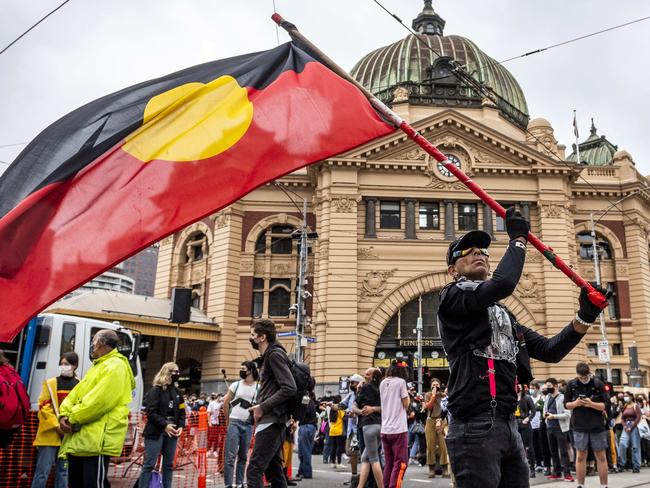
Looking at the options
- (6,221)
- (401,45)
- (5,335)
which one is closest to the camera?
(5,335)

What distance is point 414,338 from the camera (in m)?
33.8

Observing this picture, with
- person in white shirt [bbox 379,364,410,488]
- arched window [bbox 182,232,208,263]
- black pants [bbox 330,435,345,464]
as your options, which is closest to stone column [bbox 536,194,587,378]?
black pants [bbox 330,435,345,464]

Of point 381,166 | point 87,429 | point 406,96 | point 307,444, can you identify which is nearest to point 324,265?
point 381,166

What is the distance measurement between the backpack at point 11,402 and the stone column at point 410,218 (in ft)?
98.7

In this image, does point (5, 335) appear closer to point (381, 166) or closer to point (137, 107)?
point (137, 107)

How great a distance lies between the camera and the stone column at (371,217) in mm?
35344

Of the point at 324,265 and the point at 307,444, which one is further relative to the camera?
the point at 324,265

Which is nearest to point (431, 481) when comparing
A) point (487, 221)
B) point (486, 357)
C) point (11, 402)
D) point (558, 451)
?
point (558, 451)

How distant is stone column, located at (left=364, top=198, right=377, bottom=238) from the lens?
116ft

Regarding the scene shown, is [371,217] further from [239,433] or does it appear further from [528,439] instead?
[239,433]

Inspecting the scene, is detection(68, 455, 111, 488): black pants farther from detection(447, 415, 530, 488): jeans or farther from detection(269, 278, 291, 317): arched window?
detection(269, 278, 291, 317): arched window

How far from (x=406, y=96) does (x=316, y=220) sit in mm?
10411

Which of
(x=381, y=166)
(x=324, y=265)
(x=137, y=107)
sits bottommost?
(x=137, y=107)

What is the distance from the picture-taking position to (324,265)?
34.6 m
